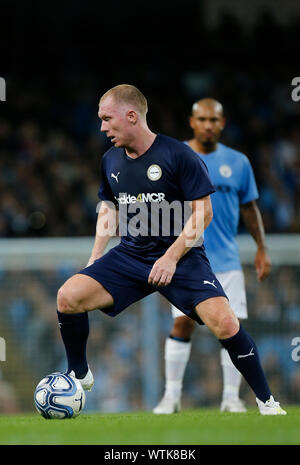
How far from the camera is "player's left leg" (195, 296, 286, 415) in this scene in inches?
227

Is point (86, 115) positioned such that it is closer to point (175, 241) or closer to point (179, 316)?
point (179, 316)

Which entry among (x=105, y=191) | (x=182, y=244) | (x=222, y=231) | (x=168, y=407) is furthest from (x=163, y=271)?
(x=168, y=407)

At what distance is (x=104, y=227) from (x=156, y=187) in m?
0.60

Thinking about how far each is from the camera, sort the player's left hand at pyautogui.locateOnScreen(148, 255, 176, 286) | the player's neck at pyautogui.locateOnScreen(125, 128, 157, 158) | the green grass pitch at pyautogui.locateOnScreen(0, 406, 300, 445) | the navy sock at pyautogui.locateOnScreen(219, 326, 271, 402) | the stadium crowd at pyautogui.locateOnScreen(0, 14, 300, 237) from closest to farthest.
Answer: the green grass pitch at pyautogui.locateOnScreen(0, 406, 300, 445) → the player's left hand at pyautogui.locateOnScreen(148, 255, 176, 286) → the navy sock at pyautogui.locateOnScreen(219, 326, 271, 402) → the player's neck at pyautogui.locateOnScreen(125, 128, 157, 158) → the stadium crowd at pyautogui.locateOnScreen(0, 14, 300, 237)

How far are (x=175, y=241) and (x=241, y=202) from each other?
178 cm

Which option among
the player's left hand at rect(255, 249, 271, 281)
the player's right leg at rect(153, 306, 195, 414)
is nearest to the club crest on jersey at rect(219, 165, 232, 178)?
the player's left hand at rect(255, 249, 271, 281)

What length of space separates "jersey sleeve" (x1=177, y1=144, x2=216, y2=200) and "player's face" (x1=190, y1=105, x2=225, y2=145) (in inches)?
57.8

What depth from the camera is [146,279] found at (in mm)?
5988

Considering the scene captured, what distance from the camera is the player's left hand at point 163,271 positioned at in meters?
5.74

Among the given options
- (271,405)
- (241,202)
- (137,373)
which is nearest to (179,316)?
(241,202)

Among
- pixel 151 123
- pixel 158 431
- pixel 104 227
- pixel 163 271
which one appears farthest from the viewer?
pixel 151 123

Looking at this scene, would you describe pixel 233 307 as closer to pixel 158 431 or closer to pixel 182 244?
pixel 182 244

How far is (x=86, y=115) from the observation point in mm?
14062

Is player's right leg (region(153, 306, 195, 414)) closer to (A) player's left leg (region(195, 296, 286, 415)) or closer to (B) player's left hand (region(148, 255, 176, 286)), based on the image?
(A) player's left leg (region(195, 296, 286, 415))
